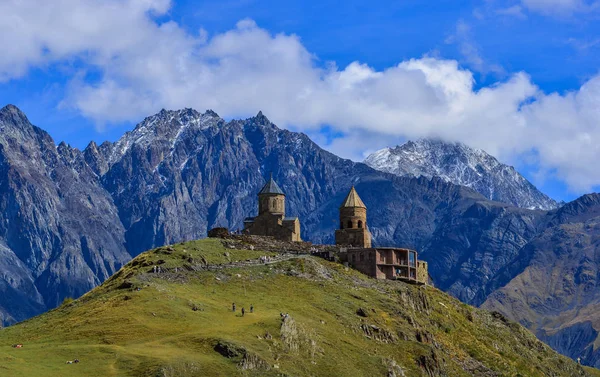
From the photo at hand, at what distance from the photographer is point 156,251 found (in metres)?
165

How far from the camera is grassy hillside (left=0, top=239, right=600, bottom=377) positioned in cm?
11262

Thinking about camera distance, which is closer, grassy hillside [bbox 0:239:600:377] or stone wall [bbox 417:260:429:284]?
grassy hillside [bbox 0:239:600:377]

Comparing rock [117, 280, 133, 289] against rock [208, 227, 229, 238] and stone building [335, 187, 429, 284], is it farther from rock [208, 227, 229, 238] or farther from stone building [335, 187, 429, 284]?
stone building [335, 187, 429, 284]

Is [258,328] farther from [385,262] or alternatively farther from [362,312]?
[385,262]

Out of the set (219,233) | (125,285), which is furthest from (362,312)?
(219,233)

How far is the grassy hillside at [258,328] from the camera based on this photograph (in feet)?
370

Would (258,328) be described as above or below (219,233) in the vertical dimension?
below

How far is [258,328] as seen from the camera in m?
127

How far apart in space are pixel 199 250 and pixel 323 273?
20430 millimetres

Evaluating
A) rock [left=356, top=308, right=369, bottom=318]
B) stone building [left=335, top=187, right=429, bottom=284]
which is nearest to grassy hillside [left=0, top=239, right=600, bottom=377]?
rock [left=356, top=308, right=369, bottom=318]

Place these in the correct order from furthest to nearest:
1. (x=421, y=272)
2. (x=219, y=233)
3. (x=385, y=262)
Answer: (x=219, y=233)
(x=421, y=272)
(x=385, y=262)

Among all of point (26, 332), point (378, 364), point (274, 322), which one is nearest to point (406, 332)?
point (378, 364)

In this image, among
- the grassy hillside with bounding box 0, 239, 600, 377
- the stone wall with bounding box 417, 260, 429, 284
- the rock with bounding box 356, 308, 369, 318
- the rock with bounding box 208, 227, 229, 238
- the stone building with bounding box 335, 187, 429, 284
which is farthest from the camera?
the rock with bounding box 208, 227, 229, 238

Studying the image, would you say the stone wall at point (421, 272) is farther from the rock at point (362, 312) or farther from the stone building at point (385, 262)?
the rock at point (362, 312)
